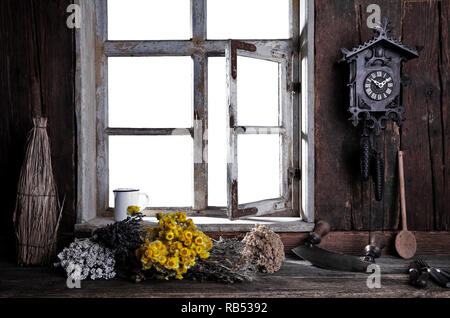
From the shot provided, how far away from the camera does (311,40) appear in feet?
7.48

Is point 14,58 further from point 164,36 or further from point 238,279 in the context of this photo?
point 238,279

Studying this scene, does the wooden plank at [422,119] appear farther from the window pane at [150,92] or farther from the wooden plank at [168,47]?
the window pane at [150,92]

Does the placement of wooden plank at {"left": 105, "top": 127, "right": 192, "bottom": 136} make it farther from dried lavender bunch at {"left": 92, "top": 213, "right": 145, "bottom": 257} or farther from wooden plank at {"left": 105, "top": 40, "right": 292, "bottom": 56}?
dried lavender bunch at {"left": 92, "top": 213, "right": 145, "bottom": 257}

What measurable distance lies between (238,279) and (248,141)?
99 cm

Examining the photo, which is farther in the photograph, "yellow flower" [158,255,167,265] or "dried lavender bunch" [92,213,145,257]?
"dried lavender bunch" [92,213,145,257]

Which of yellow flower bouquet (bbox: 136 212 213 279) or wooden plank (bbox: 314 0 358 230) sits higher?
wooden plank (bbox: 314 0 358 230)

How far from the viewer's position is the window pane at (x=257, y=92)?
245cm

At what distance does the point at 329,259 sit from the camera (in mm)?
2039

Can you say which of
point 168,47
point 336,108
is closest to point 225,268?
point 336,108

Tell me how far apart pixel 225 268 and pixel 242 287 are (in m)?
0.14

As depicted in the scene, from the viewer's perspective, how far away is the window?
2.46 meters

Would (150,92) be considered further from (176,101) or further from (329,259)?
(329,259)

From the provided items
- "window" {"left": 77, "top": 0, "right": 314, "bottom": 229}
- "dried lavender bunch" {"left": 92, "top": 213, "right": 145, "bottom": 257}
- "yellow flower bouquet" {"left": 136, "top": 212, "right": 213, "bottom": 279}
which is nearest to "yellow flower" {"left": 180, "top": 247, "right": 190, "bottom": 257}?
"yellow flower bouquet" {"left": 136, "top": 212, "right": 213, "bottom": 279}

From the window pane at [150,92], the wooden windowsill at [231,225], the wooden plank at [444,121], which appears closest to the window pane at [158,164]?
the window pane at [150,92]
